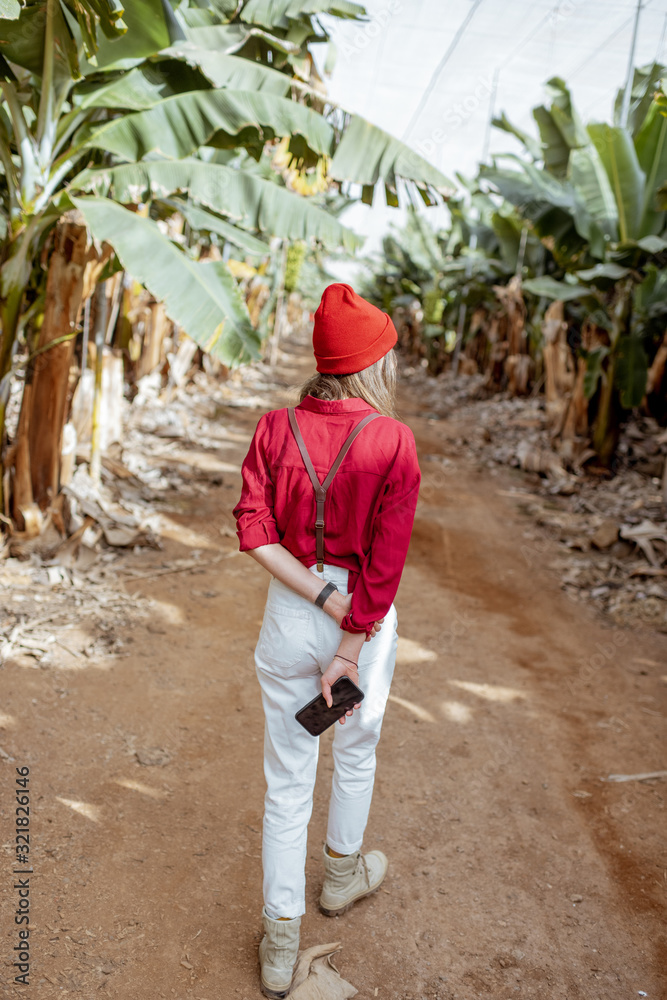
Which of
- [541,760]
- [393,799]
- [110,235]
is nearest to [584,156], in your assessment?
[110,235]

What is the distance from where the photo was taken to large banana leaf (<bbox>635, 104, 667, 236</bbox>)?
728 cm

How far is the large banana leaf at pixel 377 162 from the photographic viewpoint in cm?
512

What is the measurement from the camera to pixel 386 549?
1887 mm

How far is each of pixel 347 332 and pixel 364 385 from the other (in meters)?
0.16

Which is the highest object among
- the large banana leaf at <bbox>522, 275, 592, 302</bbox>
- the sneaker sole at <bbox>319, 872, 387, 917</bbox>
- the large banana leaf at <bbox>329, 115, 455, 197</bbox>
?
the large banana leaf at <bbox>329, 115, 455, 197</bbox>

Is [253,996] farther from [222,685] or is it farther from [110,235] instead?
[110,235]

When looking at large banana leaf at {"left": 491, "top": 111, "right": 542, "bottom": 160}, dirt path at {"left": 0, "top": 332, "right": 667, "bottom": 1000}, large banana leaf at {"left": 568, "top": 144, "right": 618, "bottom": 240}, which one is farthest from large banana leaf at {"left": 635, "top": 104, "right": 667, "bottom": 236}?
dirt path at {"left": 0, "top": 332, "right": 667, "bottom": 1000}

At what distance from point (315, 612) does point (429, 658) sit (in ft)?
8.80

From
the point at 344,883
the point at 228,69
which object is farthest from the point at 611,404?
the point at 344,883

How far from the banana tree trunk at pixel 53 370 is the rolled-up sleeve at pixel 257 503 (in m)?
3.21

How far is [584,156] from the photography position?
25.5 ft

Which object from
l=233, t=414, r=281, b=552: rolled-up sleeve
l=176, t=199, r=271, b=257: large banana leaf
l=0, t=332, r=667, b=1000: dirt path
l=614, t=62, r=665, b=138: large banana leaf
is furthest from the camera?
l=614, t=62, r=665, b=138: large banana leaf

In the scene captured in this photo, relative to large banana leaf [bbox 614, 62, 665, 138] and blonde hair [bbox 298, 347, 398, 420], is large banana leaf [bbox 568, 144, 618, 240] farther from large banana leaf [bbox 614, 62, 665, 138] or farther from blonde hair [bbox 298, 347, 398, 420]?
blonde hair [bbox 298, 347, 398, 420]

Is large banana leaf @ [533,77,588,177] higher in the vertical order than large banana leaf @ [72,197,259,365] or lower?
higher
